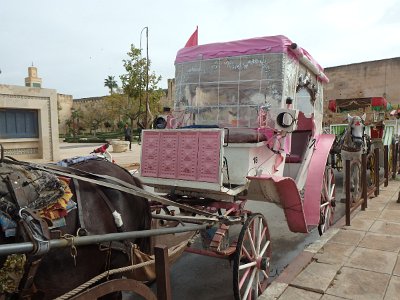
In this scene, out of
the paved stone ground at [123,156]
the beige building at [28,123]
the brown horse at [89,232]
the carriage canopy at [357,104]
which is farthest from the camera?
the beige building at [28,123]

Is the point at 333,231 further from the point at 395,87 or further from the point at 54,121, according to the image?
the point at 395,87

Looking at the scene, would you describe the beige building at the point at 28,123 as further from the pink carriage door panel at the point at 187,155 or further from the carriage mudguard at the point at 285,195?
the carriage mudguard at the point at 285,195

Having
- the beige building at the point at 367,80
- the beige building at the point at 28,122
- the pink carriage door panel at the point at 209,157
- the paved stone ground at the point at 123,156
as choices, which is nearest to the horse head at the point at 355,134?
the pink carriage door panel at the point at 209,157

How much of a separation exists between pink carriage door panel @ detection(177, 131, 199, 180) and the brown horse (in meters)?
0.84

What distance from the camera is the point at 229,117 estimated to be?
4430mm

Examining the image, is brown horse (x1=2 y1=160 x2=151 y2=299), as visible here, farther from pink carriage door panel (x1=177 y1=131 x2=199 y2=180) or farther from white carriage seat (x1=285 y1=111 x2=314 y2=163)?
white carriage seat (x1=285 y1=111 x2=314 y2=163)

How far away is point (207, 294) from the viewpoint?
3.74 m

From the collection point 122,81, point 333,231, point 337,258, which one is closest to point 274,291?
point 337,258

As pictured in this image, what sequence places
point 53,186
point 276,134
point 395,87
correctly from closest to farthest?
point 53,186
point 276,134
point 395,87

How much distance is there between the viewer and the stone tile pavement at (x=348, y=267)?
11.4ft

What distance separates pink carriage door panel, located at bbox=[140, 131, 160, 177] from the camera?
3.87 meters

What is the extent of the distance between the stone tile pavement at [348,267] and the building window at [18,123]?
14.5 meters

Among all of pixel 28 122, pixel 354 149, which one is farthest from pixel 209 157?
pixel 28 122

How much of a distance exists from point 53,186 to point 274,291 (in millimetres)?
2438
